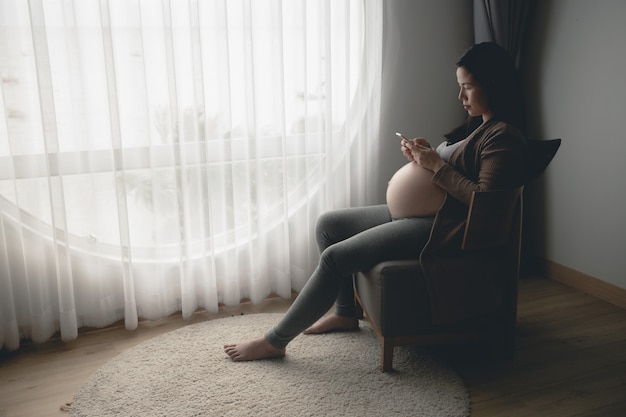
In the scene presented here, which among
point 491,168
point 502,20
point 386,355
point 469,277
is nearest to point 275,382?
point 386,355

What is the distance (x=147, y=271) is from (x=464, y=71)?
1485 millimetres

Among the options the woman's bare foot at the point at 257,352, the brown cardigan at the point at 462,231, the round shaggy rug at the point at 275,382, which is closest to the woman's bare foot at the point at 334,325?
the round shaggy rug at the point at 275,382

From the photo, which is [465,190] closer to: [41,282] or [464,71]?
[464,71]

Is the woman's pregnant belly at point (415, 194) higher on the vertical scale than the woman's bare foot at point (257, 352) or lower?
higher

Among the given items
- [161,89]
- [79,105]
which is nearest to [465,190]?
[161,89]

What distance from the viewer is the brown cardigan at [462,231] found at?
1.81 m

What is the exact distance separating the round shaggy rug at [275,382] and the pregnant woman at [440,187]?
119mm

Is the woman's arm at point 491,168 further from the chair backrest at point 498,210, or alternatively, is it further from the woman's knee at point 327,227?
the woman's knee at point 327,227

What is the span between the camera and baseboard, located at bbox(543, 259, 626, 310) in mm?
2430

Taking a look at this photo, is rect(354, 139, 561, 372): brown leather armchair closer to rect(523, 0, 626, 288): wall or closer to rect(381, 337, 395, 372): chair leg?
rect(381, 337, 395, 372): chair leg

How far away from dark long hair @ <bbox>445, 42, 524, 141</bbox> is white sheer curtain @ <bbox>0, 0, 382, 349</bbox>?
734 mm

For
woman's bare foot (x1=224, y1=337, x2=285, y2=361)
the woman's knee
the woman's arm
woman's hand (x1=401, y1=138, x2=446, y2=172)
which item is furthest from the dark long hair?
woman's bare foot (x1=224, y1=337, x2=285, y2=361)

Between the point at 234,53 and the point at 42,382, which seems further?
the point at 234,53

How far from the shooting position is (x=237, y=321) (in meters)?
2.39
